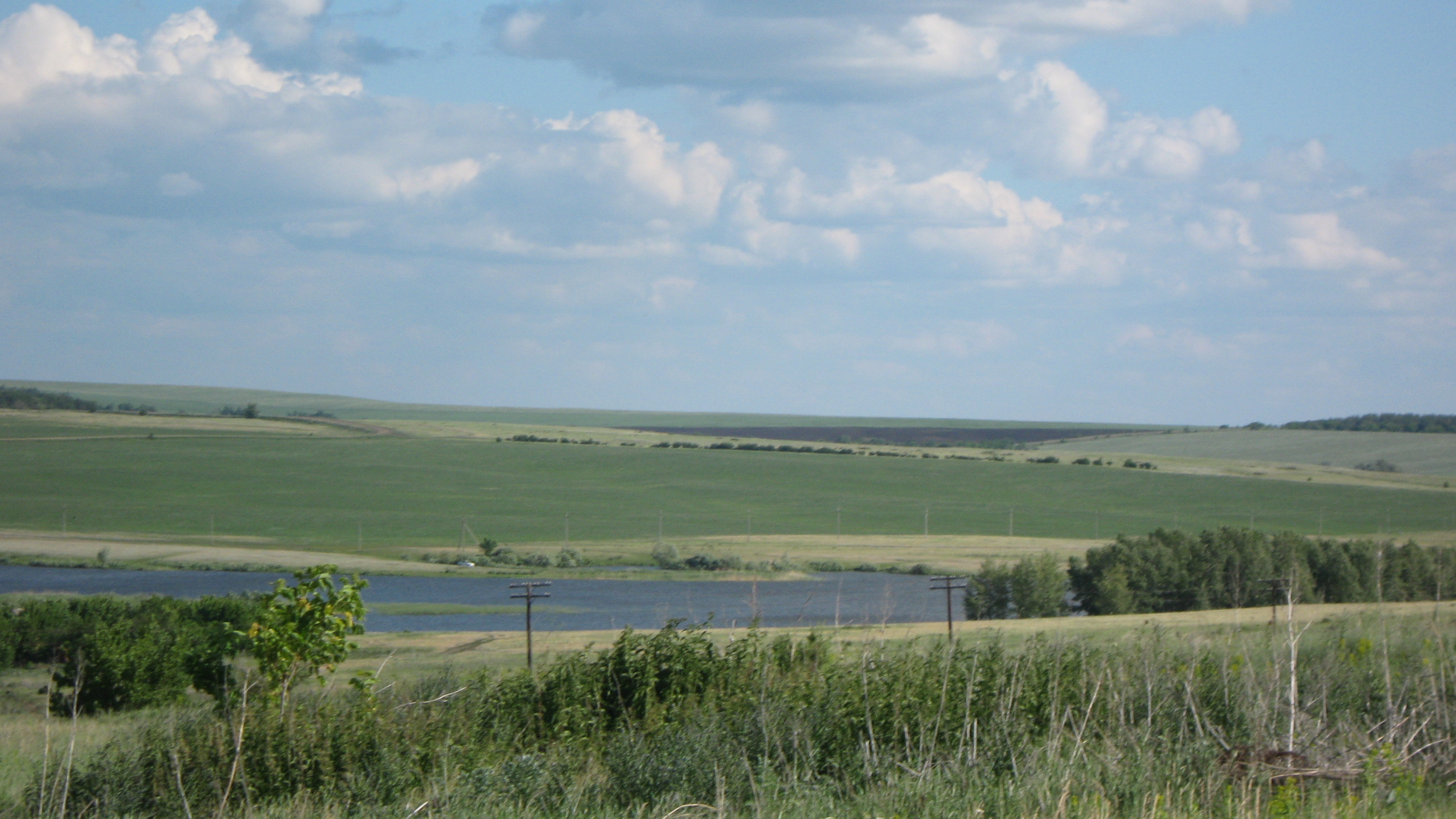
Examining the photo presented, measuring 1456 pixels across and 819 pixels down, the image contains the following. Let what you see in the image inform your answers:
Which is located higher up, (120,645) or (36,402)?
(36,402)

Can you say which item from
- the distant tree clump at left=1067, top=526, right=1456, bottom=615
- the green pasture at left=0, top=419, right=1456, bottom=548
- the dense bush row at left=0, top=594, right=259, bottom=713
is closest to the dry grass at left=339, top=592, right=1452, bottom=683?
the dense bush row at left=0, top=594, right=259, bottom=713

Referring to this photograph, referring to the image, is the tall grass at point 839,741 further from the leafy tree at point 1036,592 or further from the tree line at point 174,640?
the leafy tree at point 1036,592

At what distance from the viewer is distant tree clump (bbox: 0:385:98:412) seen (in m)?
163

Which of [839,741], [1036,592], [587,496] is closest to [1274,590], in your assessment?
[839,741]

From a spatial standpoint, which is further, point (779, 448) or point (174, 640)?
point (779, 448)

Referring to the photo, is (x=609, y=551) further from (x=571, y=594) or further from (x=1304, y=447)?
(x=1304, y=447)

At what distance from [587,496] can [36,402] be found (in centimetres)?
9154

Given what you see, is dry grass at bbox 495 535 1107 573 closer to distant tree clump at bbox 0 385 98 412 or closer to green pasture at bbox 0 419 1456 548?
green pasture at bbox 0 419 1456 548

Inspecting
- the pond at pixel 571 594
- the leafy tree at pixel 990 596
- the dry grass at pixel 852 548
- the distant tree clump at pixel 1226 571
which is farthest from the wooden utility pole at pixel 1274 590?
the dry grass at pixel 852 548

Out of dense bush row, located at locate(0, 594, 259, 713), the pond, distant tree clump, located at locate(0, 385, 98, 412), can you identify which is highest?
distant tree clump, located at locate(0, 385, 98, 412)

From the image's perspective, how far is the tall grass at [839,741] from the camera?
28.6ft

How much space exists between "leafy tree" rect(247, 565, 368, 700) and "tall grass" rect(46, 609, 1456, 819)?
72cm

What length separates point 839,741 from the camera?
1070 cm

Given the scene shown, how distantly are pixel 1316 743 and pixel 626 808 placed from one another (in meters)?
5.27
